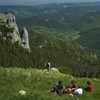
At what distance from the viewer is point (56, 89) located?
108ft

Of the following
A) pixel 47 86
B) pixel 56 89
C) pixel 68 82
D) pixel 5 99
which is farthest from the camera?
pixel 68 82

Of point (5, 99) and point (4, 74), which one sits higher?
point (5, 99)

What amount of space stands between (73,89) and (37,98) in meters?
8.44

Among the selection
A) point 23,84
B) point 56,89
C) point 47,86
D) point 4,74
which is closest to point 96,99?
point 56,89

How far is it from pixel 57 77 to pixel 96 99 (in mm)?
11336

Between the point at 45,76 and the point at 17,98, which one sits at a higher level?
the point at 17,98

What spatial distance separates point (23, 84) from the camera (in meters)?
39.4

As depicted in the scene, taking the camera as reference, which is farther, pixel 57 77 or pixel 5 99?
pixel 57 77

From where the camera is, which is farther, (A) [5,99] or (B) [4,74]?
(B) [4,74]

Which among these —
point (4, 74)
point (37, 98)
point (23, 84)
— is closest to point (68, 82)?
point (23, 84)

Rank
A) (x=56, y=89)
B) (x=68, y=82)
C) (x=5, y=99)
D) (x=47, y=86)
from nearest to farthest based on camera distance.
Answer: (x=5, y=99), (x=56, y=89), (x=47, y=86), (x=68, y=82)

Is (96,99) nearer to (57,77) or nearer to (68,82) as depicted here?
(68,82)

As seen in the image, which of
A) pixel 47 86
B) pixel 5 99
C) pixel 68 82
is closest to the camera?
pixel 5 99

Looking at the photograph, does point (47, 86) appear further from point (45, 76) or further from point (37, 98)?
point (37, 98)
